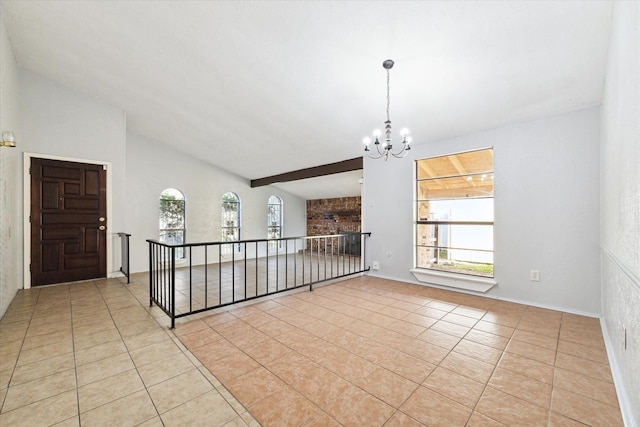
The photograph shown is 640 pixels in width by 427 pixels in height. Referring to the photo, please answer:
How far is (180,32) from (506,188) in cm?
444

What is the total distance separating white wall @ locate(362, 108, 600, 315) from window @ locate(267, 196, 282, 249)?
6.03 metres

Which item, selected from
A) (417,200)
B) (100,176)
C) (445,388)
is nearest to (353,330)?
(445,388)

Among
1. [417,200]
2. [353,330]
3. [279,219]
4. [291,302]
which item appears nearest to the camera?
[353,330]

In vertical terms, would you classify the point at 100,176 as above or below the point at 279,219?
above

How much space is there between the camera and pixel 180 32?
9.37 ft

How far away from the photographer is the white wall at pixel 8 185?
306cm

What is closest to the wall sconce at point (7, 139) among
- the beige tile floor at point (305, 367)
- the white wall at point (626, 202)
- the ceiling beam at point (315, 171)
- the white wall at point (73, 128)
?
the beige tile floor at point (305, 367)

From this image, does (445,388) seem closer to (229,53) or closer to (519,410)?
(519,410)

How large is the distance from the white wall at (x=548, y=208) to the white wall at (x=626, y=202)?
1.17m

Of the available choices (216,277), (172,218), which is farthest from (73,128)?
(216,277)

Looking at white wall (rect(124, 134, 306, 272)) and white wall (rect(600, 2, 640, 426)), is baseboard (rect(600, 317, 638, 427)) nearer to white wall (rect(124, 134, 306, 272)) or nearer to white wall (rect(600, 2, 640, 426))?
white wall (rect(600, 2, 640, 426))

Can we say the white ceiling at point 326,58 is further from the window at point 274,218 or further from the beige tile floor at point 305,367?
the window at point 274,218

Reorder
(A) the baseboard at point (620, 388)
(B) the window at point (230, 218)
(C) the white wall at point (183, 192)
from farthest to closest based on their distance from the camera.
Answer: (B) the window at point (230, 218) < (C) the white wall at point (183, 192) < (A) the baseboard at point (620, 388)

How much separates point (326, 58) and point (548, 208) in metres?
3.25
